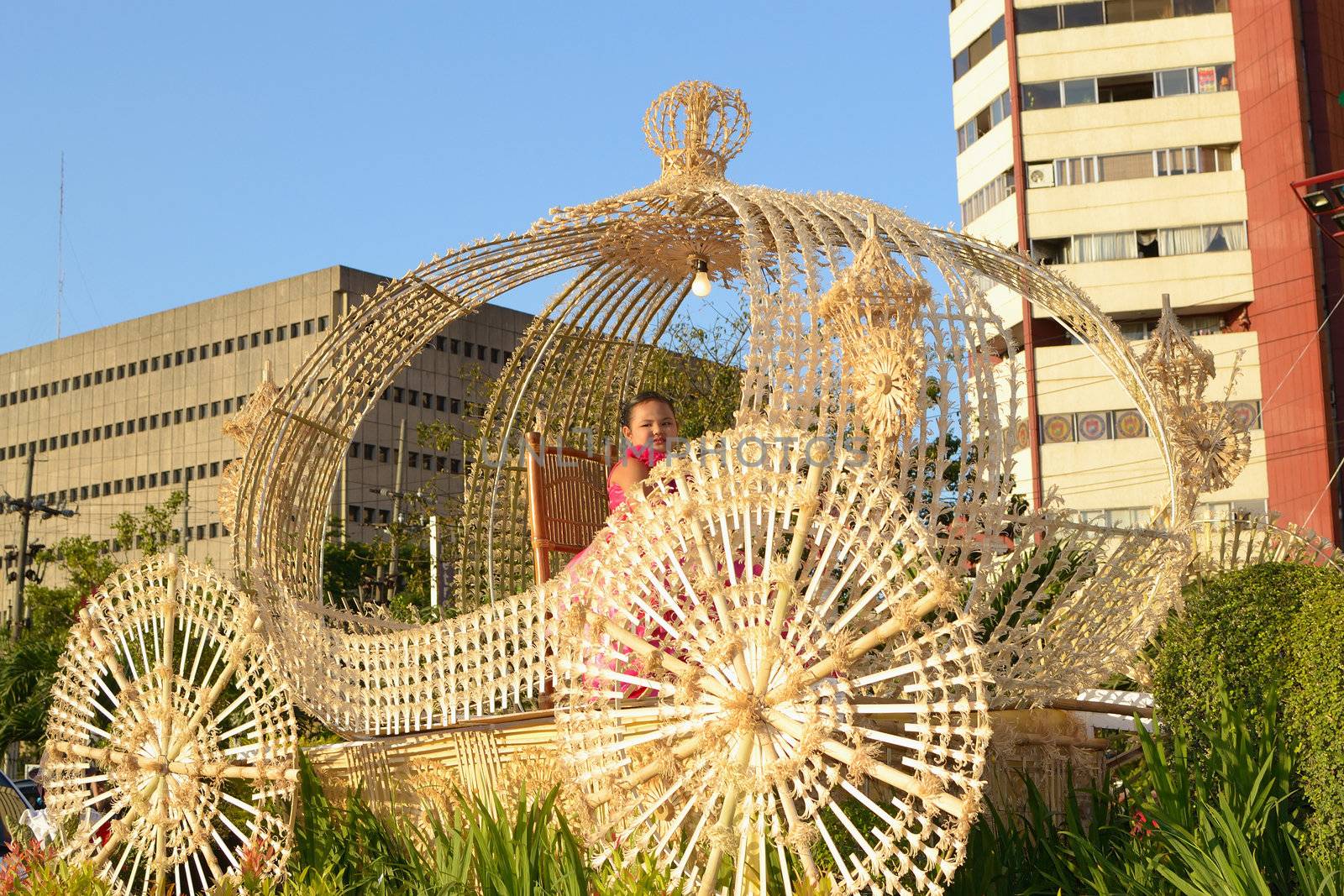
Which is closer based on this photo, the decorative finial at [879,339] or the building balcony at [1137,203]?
the decorative finial at [879,339]

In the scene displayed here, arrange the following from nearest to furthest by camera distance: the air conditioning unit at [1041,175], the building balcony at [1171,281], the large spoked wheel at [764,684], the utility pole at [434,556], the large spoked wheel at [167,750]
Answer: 1. the large spoked wheel at [764,684]
2. the large spoked wheel at [167,750]
3. the utility pole at [434,556]
4. the building balcony at [1171,281]
5. the air conditioning unit at [1041,175]

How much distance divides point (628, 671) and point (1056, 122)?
92.9ft

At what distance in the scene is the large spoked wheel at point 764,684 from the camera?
334 cm

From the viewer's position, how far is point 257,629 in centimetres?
513

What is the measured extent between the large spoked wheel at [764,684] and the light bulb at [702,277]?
9.51ft

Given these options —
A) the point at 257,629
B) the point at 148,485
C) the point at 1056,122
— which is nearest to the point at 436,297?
the point at 257,629

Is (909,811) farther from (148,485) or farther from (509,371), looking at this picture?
(148,485)

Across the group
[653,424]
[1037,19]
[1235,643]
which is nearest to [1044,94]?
[1037,19]

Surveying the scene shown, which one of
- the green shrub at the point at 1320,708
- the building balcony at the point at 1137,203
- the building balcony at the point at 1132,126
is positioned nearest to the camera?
the green shrub at the point at 1320,708

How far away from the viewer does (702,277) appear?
261 inches

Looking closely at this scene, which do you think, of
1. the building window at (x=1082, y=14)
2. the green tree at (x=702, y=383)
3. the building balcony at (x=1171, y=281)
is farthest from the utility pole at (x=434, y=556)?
the building window at (x=1082, y=14)

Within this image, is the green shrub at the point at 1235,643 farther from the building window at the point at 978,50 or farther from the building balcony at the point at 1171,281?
the building window at the point at 978,50

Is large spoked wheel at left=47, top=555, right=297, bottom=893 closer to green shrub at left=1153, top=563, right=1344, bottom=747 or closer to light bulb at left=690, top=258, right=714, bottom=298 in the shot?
light bulb at left=690, top=258, right=714, bottom=298

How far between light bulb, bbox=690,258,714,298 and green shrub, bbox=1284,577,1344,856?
3295 mm
